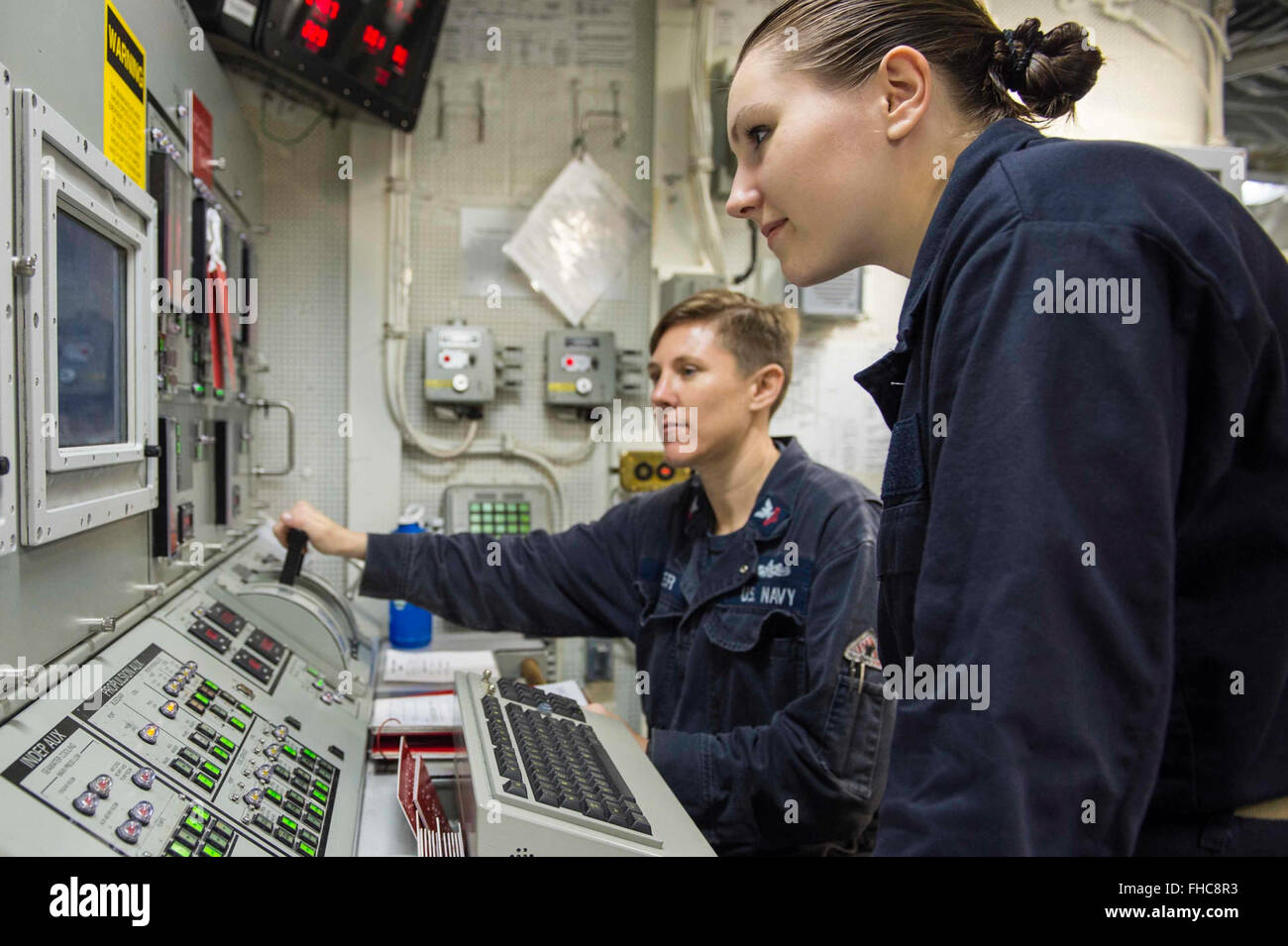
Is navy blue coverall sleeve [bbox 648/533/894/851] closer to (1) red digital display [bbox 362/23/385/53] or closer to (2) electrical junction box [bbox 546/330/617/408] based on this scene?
(2) electrical junction box [bbox 546/330/617/408]

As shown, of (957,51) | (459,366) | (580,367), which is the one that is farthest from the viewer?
(580,367)

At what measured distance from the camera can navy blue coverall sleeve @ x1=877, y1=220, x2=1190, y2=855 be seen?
0.54m

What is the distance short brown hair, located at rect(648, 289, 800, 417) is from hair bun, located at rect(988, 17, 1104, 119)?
94 centimetres

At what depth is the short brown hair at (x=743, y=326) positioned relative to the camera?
1771mm

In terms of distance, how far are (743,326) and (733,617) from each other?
0.61m

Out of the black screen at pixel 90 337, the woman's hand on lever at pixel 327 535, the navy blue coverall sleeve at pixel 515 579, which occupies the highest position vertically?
the black screen at pixel 90 337

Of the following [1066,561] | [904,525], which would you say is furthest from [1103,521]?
[904,525]

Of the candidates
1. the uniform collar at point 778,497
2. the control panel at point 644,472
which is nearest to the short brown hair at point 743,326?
the uniform collar at point 778,497

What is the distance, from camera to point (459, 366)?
9.17ft

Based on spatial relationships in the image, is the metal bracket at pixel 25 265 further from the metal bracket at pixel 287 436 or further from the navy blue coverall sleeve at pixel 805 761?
the metal bracket at pixel 287 436

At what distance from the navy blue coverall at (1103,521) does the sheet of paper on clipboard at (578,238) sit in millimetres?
2379

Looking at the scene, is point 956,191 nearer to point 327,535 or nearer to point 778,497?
point 778,497
